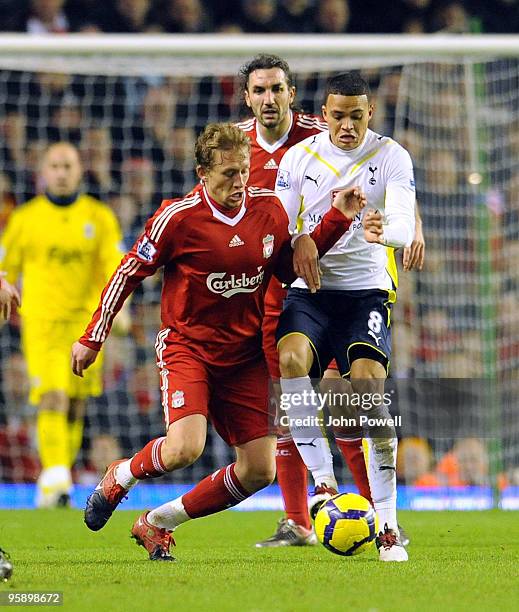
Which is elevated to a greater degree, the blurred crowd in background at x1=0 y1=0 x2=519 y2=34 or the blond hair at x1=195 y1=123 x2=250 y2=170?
the blurred crowd in background at x1=0 y1=0 x2=519 y2=34

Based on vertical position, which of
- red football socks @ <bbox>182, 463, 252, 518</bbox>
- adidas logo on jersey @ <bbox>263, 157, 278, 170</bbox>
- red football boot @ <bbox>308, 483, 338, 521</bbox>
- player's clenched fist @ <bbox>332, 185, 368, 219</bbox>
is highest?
adidas logo on jersey @ <bbox>263, 157, 278, 170</bbox>

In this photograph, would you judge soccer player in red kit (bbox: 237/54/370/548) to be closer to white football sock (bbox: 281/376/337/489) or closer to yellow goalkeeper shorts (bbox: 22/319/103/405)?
white football sock (bbox: 281/376/337/489)

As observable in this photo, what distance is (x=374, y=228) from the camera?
18.3 feet

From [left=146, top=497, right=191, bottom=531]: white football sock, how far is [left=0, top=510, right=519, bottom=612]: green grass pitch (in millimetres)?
171

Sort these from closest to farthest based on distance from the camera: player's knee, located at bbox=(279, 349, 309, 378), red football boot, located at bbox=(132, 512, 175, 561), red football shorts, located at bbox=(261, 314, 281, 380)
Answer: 1. red football boot, located at bbox=(132, 512, 175, 561)
2. player's knee, located at bbox=(279, 349, 309, 378)
3. red football shorts, located at bbox=(261, 314, 281, 380)

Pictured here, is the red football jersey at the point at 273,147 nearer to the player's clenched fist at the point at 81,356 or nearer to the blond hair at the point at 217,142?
the blond hair at the point at 217,142

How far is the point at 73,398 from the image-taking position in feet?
32.0

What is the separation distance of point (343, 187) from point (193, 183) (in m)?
5.42

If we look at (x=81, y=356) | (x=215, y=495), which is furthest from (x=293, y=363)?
(x=81, y=356)

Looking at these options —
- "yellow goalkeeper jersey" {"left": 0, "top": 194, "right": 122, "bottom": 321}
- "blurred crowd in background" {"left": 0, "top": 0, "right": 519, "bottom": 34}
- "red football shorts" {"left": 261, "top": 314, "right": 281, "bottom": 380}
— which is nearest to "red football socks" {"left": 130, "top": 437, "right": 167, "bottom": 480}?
"red football shorts" {"left": 261, "top": 314, "right": 281, "bottom": 380}

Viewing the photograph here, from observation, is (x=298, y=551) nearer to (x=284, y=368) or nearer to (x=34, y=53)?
(x=284, y=368)

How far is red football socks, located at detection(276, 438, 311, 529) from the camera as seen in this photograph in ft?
22.1

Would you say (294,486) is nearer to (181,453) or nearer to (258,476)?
(258,476)

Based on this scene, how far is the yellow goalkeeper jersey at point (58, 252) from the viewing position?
384 inches
